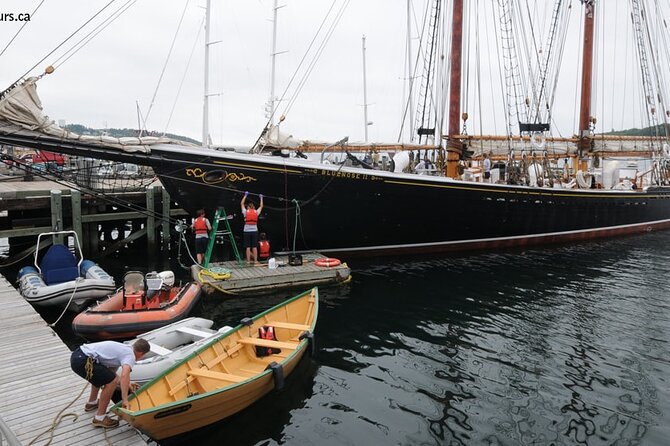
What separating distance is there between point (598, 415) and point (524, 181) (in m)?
13.9

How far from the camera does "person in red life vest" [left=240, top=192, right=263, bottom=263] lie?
Answer: 1317cm

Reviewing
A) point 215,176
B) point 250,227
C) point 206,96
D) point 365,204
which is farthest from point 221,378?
Result: point 206,96

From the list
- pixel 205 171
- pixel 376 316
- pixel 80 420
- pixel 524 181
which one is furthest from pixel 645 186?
pixel 80 420

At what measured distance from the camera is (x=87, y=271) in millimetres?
11961

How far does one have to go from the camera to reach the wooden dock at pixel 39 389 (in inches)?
206

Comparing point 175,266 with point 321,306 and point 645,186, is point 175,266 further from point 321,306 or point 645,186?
point 645,186

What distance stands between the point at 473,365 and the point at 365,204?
765 centimetres

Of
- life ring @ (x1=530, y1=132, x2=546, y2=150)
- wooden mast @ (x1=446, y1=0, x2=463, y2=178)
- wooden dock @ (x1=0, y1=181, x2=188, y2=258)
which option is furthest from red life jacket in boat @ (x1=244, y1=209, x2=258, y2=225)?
life ring @ (x1=530, y1=132, x2=546, y2=150)

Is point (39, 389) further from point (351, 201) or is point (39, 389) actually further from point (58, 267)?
point (351, 201)

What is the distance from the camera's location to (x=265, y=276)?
12398mm

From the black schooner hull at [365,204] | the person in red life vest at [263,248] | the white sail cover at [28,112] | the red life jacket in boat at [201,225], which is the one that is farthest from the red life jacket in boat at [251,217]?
the white sail cover at [28,112]

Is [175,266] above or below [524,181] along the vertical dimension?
below

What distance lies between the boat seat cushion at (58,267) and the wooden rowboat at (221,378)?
6.00 m

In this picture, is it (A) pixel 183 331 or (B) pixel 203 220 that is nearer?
(A) pixel 183 331
